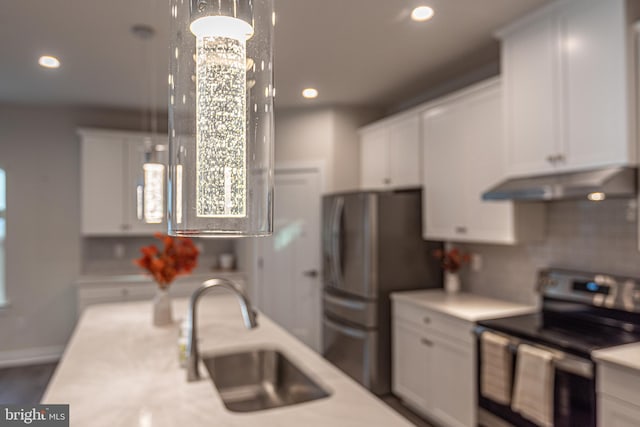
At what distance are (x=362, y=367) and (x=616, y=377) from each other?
6.61ft

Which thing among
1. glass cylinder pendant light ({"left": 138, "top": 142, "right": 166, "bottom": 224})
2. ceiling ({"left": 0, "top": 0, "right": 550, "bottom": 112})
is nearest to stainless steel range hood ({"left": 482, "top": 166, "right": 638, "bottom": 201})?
ceiling ({"left": 0, "top": 0, "right": 550, "bottom": 112})

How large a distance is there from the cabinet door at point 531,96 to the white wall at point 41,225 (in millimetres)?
4042

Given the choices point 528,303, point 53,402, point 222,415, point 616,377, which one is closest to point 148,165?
point 53,402

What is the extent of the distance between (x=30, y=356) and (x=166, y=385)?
3.82 metres

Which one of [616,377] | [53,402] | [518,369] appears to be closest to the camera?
[53,402]

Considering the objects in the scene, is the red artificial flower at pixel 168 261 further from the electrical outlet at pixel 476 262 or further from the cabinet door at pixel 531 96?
the electrical outlet at pixel 476 262

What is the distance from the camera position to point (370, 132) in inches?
167

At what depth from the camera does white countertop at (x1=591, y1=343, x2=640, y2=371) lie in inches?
68.7

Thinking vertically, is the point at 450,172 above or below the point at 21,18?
below

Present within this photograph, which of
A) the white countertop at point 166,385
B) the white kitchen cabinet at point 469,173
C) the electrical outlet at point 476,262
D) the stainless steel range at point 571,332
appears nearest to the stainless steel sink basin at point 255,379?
the white countertop at point 166,385

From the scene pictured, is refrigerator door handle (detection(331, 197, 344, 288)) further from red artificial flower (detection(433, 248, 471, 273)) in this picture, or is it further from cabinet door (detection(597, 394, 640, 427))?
cabinet door (detection(597, 394, 640, 427))

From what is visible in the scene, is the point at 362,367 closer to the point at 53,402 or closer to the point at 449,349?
the point at 449,349

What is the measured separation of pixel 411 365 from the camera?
3.20 meters

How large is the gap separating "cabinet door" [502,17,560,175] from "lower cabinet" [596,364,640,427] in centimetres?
105
